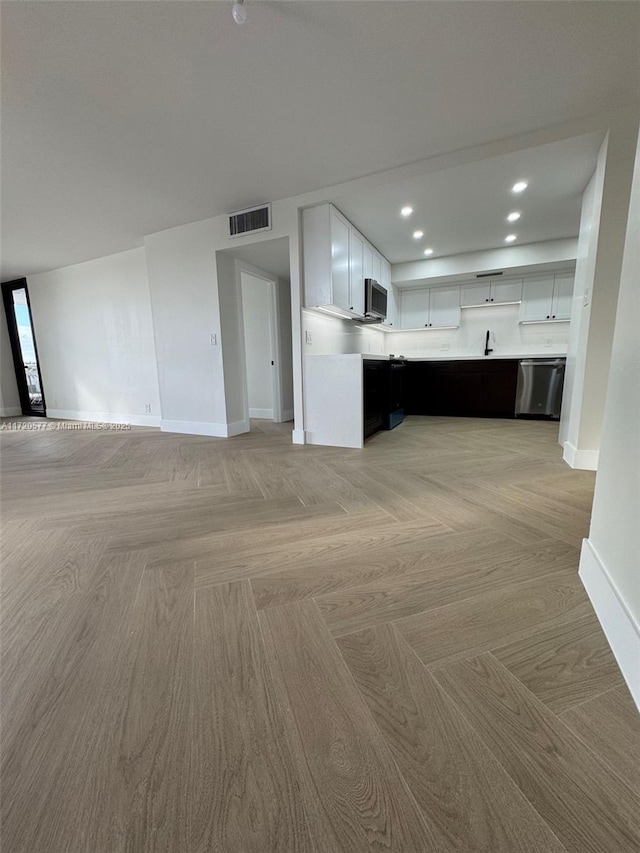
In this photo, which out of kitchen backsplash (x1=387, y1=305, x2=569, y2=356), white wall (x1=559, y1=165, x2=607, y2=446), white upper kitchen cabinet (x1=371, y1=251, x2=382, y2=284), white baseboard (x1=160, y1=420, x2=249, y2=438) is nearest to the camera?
white wall (x1=559, y1=165, x2=607, y2=446)

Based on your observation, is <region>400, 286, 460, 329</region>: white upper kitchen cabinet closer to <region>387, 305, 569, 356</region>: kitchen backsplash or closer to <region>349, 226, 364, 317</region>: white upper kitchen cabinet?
<region>387, 305, 569, 356</region>: kitchen backsplash

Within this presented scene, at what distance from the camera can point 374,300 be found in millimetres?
4027

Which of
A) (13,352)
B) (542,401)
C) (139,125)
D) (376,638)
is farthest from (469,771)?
(13,352)

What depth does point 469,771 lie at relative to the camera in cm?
63

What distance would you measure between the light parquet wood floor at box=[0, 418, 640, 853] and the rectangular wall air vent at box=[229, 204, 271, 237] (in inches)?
110

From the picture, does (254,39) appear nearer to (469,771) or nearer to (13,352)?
(469,771)

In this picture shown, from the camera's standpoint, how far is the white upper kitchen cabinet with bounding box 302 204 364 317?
3.05m

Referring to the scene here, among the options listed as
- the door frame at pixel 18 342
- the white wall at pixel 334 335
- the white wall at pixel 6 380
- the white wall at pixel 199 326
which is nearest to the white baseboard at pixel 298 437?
the white wall at pixel 199 326

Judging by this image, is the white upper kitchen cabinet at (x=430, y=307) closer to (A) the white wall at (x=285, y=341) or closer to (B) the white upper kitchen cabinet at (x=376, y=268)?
(B) the white upper kitchen cabinet at (x=376, y=268)

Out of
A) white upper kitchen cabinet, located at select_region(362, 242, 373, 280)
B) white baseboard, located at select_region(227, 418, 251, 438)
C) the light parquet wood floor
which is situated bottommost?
the light parquet wood floor

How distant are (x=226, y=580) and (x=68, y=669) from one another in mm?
489

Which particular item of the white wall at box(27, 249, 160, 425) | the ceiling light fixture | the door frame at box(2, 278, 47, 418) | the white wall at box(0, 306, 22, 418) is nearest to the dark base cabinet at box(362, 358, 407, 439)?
the ceiling light fixture

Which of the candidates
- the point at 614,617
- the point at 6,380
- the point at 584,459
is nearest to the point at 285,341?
the point at 584,459

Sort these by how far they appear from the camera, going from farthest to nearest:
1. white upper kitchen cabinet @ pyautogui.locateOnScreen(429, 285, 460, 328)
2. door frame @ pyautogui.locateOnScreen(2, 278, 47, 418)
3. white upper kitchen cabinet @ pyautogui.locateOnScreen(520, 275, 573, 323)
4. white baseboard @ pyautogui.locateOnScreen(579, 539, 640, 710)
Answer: door frame @ pyautogui.locateOnScreen(2, 278, 47, 418)
white upper kitchen cabinet @ pyautogui.locateOnScreen(429, 285, 460, 328)
white upper kitchen cabinet @ pyautogui.locateOnScreen(520, 275, 573, 323)
white baseboard @ pyautogui.locateOnScreen(579, 539, 640, 710)
